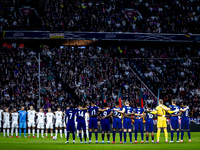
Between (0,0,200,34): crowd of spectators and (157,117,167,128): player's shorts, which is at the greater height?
(0,0,200,34): crowd of spectators

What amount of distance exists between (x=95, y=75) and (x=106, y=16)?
1000 centimetres

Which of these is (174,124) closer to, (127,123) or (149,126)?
(149,126)

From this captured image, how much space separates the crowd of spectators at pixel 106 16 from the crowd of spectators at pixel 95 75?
2.97 m

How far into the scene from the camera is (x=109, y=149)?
16.4 meters

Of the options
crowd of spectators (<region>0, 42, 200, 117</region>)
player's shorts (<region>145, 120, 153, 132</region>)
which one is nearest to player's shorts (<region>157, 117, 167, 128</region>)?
player's shorts (<region>145, 120, 153, 132</region>)

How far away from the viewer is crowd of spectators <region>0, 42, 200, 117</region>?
3622 cm

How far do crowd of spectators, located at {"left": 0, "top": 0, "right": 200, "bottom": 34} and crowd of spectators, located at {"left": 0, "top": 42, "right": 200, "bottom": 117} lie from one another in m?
2.97

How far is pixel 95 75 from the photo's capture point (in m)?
40.4

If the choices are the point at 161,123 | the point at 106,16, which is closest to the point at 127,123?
the point at 161,123

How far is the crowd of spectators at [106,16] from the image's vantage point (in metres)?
43.5

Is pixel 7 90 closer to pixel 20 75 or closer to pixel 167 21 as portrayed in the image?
pixel 20 75

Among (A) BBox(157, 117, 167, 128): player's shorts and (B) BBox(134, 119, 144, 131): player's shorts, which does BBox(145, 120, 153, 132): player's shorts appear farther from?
(A) BBox(157, 117, 167, 128): player's shorts

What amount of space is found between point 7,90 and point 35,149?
66.0ft

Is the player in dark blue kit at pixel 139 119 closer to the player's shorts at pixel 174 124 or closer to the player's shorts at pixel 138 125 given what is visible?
the player's shorts at pixel 138 125
